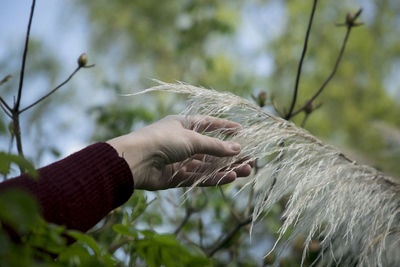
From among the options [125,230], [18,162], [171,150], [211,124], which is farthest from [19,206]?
[211,124]

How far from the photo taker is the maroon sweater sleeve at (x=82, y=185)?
851mm

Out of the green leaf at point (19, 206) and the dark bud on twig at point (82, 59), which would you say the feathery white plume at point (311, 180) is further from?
the green leaf at point (19, 206)

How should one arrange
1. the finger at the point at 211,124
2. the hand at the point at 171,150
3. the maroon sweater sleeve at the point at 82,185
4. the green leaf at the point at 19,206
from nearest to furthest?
the green leaf at the point at 19,206 → the maroon sweater sleeve at the point at 82,185 → the hand at the point at 171,150 → the finger at the point at 211,124

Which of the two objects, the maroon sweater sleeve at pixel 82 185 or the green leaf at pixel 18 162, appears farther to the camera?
the maroon sweater sleeve at pixel 82 185

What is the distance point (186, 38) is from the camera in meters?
3.99

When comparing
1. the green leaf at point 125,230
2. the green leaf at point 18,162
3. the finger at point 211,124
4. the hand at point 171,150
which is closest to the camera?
the green leaf at point 18,162

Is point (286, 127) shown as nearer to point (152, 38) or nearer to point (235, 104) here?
point (235, 104)

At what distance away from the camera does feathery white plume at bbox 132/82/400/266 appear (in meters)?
1.19

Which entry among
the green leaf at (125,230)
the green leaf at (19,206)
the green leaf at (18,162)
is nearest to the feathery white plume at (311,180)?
the green leaf at (125,230)

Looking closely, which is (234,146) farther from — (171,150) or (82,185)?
(82,185)

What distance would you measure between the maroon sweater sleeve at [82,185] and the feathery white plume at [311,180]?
25 centimetres

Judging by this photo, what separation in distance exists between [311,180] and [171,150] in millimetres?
372

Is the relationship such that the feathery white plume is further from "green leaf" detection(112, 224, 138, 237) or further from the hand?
"green leaf" detection(112, 224, 138, 237)

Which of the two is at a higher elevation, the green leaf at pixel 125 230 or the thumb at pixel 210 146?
the green leaf at pixel 125 230
